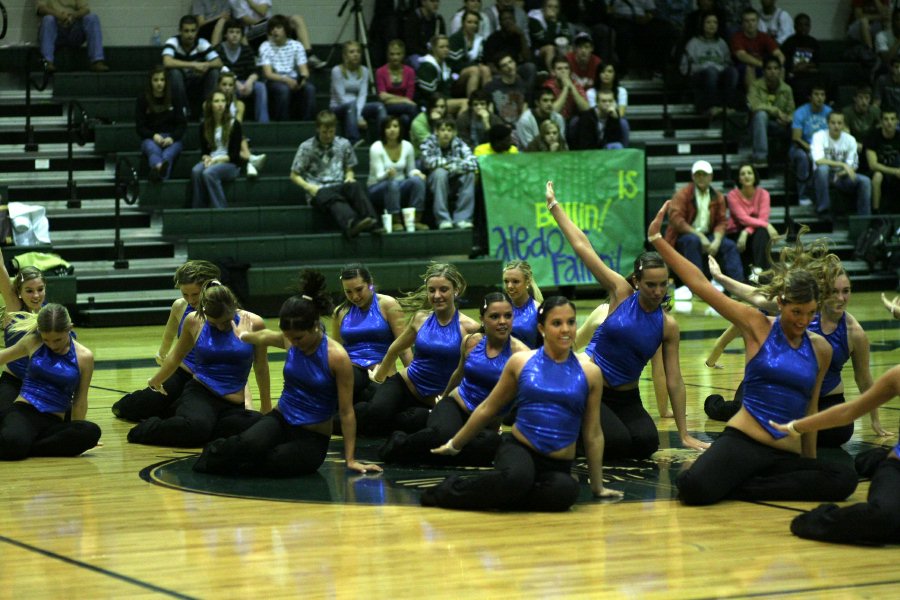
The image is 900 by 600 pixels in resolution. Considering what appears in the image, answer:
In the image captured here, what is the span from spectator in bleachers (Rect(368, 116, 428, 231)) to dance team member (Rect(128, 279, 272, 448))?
662cm

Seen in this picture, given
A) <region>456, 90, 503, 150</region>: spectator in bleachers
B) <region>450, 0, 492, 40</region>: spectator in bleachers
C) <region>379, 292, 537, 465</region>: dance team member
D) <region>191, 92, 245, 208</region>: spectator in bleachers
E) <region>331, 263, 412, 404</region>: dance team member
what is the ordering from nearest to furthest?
<region>379, 292, 537, 465</region>: dance team member, <region>331, 263, 412, 404</region>: dance team member, <region>191, 92, 245, 208</region>: spectator in bleachers, <region>456, 90, 503, 150</region>: spectator in bleachers, <region>450, 0, 492, 40</region>: spectator in bleachers

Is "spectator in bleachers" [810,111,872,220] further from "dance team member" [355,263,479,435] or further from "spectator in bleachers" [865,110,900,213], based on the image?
"dance team member" [355,263,479,435]

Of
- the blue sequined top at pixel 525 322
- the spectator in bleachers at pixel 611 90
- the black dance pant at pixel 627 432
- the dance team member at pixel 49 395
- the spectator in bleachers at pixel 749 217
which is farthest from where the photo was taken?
the spectator in bleachers at pixel 611 90

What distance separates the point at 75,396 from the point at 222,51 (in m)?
8.82

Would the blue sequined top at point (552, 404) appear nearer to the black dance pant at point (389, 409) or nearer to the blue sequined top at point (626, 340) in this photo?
the blue sequined top at point (626, 340)

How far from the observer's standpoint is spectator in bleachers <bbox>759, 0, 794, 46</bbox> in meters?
18.6

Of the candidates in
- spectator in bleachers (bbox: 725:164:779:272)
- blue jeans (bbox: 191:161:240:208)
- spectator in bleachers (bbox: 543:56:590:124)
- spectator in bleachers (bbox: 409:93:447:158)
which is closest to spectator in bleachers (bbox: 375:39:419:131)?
spectator in bleachers (bbox: 409:93:447:158)

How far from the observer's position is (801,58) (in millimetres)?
18062

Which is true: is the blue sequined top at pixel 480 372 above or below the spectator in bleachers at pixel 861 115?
below

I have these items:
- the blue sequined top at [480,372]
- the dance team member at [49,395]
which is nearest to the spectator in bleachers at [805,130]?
the blue sequined top at [480,372]

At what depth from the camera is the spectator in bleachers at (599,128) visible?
16.0 meters

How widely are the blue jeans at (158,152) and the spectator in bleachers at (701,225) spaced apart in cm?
541

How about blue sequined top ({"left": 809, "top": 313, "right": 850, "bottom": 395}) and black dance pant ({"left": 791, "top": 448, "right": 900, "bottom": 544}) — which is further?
blue sequined top ({"left": 809, "top": 313, "right": 850, "bottom": 395})

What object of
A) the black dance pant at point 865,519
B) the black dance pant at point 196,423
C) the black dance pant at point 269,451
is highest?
the black dance pant at point 865,519
